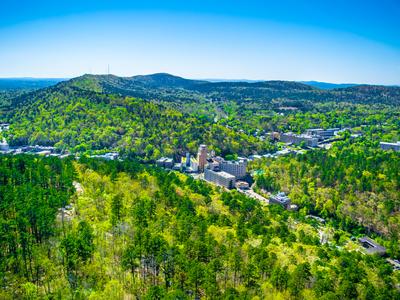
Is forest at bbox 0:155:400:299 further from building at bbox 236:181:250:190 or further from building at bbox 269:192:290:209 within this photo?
building at bbox 236:181:250:190

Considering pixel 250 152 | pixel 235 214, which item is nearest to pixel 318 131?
pixel 250 152

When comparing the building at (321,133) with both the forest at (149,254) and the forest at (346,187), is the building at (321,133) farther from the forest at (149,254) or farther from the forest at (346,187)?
the forest at (149,254)

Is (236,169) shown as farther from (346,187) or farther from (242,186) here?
(346,187)

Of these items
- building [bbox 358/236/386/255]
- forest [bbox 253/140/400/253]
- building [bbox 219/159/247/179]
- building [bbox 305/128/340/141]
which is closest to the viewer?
building [bbox 358/236/386/255]

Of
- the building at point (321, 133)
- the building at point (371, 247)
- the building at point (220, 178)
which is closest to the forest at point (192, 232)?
the building at point (371, 247)

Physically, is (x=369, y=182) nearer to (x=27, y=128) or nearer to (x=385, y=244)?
(x=385, y=244)

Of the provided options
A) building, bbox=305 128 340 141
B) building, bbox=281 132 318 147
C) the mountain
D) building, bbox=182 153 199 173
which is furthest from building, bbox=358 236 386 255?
building, bbox=305 128 340 141
